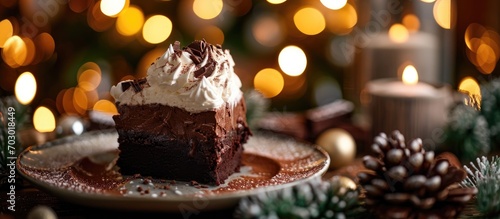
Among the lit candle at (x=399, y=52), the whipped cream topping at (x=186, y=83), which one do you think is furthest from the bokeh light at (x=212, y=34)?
the whipped cream topping at (x=186, y=83)

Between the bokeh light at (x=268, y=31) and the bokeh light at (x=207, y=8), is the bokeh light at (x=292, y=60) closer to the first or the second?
the bokeh light at (x=268, y=31)

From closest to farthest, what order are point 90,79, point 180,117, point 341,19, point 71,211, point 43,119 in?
point 71,211 → point 180,117 → point 43,119 → point 341,19 → point 90,79

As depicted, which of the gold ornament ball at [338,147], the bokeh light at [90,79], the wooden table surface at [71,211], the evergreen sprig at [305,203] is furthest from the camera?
the bokeh light at [90,79]

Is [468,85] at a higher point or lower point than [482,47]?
lower

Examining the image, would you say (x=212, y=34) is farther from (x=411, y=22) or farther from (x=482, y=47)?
(x=482, y=47)

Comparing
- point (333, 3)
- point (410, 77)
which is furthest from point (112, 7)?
point (410, 77)
